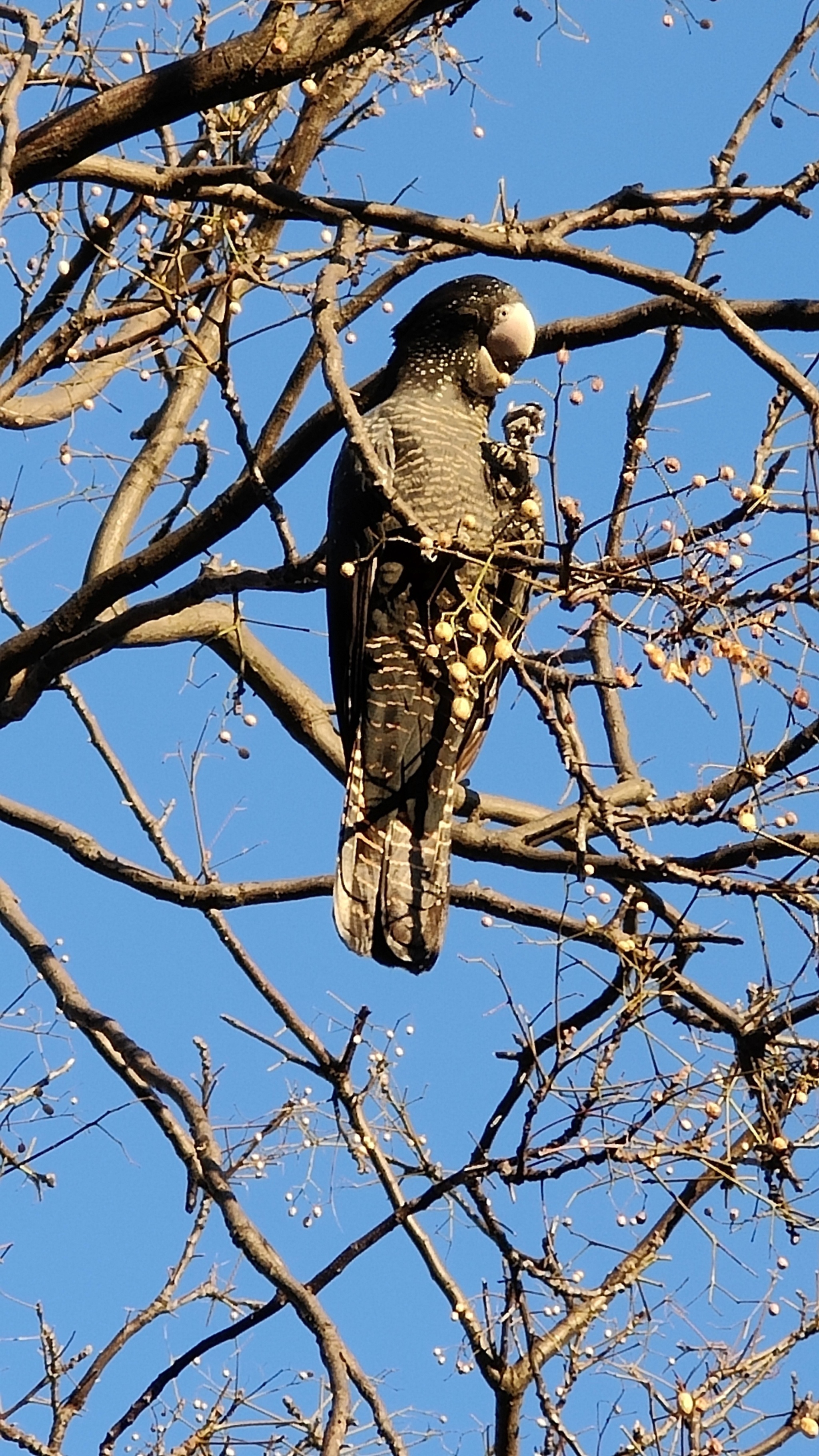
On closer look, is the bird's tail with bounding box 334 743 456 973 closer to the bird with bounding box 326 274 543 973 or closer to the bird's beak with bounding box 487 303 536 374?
the bird with bounding box 326 274 543 973

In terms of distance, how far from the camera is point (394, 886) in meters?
3.67

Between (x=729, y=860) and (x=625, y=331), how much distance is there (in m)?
1.04

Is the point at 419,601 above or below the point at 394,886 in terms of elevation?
above

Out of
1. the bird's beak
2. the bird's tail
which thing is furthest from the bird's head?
the bird's tail

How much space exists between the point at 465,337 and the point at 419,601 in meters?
0.71

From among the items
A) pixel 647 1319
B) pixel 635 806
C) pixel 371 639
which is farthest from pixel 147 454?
pixel 647 1319

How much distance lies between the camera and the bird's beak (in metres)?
3.97

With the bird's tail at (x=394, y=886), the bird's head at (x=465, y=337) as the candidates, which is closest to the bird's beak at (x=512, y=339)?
the bird's head at (x=465, y=337)

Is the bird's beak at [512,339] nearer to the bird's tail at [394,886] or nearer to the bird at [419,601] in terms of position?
the bird at [419,601]

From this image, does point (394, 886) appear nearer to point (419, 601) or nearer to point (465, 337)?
point (419, 601)

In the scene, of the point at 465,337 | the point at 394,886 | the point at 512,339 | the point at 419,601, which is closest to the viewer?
the point at 394,886

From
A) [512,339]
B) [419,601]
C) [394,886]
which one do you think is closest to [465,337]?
[512,339]

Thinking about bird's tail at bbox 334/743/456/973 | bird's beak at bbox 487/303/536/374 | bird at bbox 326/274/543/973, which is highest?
bird's beak at bbox 487/303/536/374

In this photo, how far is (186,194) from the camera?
3.14 m
